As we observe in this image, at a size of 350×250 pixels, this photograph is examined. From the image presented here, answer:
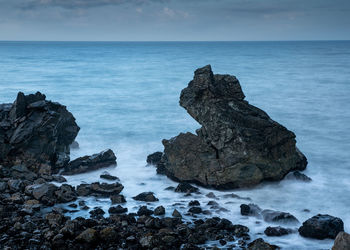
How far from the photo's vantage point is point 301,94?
140 feet

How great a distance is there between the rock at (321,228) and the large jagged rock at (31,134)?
35.7 feet

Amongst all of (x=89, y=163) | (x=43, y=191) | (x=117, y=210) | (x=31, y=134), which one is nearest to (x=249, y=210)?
(x=117, y=210)

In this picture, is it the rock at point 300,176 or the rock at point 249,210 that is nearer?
the rock at point 249,210

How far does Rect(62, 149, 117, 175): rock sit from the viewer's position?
1814 centimetres

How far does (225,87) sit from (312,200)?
5.95 m

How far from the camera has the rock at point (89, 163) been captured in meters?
18.1

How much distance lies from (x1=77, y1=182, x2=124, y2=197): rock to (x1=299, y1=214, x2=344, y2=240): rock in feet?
22.4

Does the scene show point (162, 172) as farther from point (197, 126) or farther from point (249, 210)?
point (197, 126)

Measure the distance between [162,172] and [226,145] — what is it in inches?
126

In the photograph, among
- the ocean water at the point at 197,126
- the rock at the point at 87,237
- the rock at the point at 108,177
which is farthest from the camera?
the rock at the point at 108,177

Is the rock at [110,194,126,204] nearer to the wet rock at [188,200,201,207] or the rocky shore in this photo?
the rocky shore

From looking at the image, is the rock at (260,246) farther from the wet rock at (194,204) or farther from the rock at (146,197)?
the rock at (146,197)

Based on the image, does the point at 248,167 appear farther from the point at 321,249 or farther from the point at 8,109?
the point at 8,109

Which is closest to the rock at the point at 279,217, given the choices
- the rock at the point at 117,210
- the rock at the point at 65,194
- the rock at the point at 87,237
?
the rock at the point at 117,210
